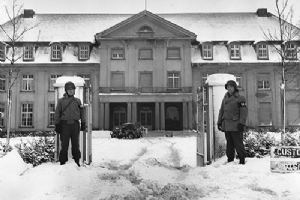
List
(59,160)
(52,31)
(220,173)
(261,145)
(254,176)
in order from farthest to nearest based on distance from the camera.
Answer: (52,31) → (261,145) → (59,160) → (220,173) → (254,176)

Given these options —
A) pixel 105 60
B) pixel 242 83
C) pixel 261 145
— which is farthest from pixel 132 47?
pixel 261 145

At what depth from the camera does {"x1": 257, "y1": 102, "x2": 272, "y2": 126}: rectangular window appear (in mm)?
32938

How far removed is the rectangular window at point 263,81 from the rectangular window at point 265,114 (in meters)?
1.55

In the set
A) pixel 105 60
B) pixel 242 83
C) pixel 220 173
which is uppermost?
pixel 105 60

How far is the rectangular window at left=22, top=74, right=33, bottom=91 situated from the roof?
359cm

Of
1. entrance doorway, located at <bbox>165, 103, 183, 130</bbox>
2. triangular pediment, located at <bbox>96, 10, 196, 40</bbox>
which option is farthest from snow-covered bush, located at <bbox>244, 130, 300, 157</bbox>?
triangular pediment, located at <bbox>96, 10, 196, 40</bbox>

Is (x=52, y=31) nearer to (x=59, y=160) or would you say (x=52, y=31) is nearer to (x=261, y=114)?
(x=261, y=114)

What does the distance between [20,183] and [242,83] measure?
29747 mm

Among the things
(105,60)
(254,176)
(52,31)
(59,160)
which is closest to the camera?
(254,176)

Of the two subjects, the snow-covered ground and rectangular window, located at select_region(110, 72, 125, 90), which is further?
rectangular window, located at select_region(110, 72, 125, 90)

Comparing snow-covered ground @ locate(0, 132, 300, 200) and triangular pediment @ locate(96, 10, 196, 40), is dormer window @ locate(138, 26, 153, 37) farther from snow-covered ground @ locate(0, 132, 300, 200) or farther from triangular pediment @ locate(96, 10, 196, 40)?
snow-covered ground @ locate(0, 132, 300, 200)

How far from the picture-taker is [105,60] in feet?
107

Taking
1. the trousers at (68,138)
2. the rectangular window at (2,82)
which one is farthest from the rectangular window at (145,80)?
the trousers at (68,138)

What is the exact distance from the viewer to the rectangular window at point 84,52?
33422 millimetres
